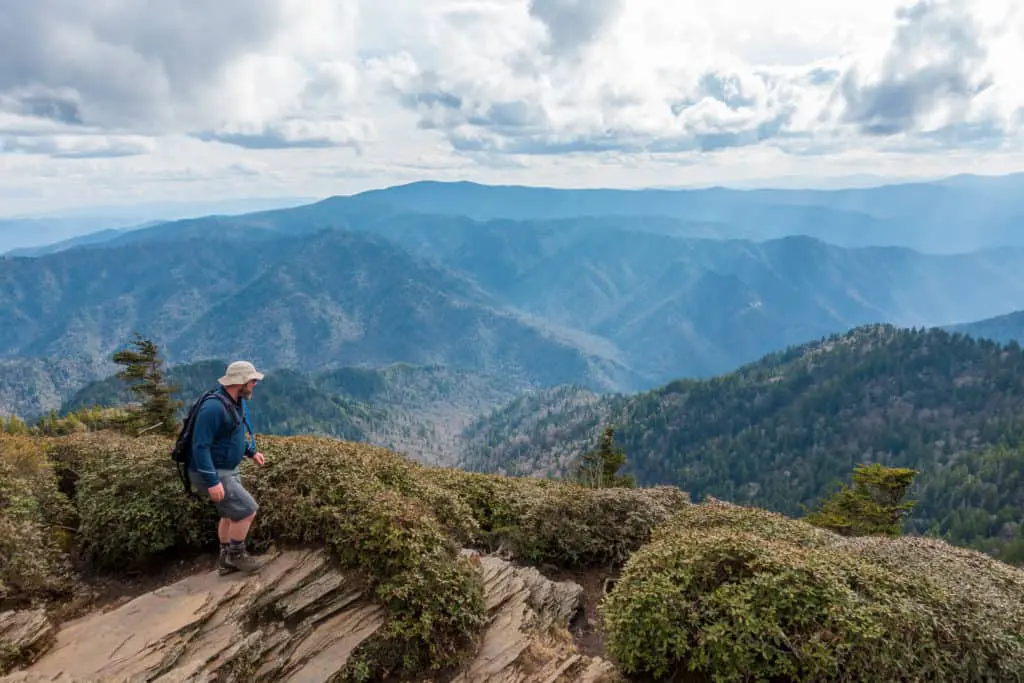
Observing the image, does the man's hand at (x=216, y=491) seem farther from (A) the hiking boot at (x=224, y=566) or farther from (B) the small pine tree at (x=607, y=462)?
(B) the small pine tree at (x=607, y=462)

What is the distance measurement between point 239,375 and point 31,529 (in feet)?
16.1

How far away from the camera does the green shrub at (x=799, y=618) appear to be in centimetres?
852

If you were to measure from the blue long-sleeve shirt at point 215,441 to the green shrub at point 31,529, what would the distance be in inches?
131

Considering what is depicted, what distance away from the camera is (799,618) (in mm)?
8812

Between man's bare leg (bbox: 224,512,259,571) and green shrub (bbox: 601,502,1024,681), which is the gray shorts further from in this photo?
green shrub (bbox: 601,502,1024,681)

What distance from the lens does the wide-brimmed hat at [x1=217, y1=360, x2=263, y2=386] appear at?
33.8ft

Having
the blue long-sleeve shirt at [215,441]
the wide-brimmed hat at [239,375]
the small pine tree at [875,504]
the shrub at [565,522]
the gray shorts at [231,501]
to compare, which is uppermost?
the wide-brimmed hat at [239,375]

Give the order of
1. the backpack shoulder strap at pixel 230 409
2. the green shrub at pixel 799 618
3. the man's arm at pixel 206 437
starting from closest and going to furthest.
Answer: the green shrub at pixel 799 618 < the man's arm at pixel 206 437 < the backpack shoulder strap at pixel 230 409

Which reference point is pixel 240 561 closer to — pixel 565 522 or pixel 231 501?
pixel 231 501

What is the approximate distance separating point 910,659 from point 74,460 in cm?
1823

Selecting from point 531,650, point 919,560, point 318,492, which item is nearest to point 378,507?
point 318,492

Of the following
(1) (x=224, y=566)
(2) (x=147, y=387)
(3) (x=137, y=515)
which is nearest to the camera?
(1) (x=224, y=566)

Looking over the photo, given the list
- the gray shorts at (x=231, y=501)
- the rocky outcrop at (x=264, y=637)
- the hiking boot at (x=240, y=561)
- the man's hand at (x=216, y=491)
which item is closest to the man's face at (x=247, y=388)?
the gray shorts at (x=231, y=501)

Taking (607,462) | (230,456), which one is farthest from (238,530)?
(607,462)
